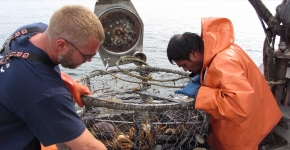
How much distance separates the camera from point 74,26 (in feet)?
6.40

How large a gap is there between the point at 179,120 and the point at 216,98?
4.64 feet

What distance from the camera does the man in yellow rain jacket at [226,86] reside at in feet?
7.68

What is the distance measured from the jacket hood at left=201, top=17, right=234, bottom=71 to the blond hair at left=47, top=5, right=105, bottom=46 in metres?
1.04

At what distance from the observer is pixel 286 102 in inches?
156

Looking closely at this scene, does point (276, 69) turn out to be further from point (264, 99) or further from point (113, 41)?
point (113, 41)

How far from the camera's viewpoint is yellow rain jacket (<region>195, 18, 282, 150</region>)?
2334 millimetres

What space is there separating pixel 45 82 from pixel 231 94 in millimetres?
1381

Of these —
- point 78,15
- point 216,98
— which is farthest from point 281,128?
point 78,15

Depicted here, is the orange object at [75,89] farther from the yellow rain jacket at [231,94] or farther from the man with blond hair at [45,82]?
the yellow rain jacket at [231,94]

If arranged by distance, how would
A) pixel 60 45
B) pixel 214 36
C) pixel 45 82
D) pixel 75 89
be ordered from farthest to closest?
pixel 75 89, pixel 214 36, pixel 60 45, pixel 45 82

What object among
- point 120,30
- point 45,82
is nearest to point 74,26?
point 45,82

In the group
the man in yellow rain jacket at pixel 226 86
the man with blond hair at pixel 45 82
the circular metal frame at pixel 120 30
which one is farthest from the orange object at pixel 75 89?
the circular metal frame at pixel 120 30

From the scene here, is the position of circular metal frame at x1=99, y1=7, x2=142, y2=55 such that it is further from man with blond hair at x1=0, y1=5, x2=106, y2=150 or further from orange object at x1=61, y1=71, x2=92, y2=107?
man with blond hair at x1=0, y1=5, x2=106, y2=150

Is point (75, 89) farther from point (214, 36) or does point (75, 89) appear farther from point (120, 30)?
point (120, 30)
